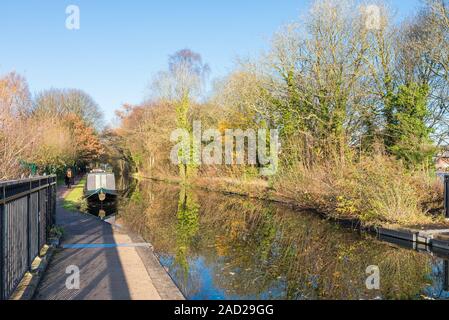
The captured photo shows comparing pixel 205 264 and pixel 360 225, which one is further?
pixel 360 225

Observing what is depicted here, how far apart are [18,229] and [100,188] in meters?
19.5

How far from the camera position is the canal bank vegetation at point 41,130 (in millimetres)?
14742

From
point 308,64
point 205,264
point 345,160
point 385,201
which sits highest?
point 308,64

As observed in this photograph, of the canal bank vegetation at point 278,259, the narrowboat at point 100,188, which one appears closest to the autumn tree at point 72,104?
the narrowboat at point 100,188

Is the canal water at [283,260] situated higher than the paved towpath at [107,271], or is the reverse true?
the paved towpath at [107,271]

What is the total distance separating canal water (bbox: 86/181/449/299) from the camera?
25.7 feet

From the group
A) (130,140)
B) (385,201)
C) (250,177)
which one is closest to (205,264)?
(385,201)

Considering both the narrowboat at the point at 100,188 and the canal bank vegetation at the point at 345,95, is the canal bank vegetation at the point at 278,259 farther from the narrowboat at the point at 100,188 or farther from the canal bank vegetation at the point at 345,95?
the narrowboat at the point at 100,188

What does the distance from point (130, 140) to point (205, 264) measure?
53.5 metres

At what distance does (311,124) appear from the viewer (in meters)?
25.5

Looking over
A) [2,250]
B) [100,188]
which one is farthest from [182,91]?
[2,250]

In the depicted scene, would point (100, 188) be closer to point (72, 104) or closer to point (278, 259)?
point (278, 259)

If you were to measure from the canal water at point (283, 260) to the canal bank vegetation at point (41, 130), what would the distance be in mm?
4711

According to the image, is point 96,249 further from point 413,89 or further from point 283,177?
point 413,89
